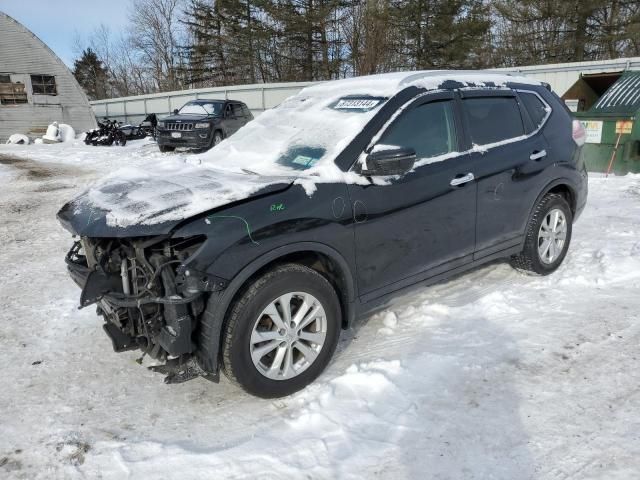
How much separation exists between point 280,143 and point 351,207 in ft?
3.13

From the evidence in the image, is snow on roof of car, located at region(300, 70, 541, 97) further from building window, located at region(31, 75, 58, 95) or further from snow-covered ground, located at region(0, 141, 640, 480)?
building window, located at region(31, 75, 58, 95)

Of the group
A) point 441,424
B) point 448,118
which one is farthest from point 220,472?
point 448,118

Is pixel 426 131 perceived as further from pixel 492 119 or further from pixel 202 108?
pixel 202 108

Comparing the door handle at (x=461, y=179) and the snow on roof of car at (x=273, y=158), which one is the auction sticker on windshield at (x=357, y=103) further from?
the door handle at (x=461, y=179)

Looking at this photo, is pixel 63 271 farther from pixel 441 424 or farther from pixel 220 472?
pixel 441 424

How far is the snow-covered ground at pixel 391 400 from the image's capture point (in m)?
2.52

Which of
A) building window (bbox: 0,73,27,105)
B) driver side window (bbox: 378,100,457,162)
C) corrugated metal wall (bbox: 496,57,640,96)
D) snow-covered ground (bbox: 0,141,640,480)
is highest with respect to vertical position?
building window (bbox: 0,73,27,105)

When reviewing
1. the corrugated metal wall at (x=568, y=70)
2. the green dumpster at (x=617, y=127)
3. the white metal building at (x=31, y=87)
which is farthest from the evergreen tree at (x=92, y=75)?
the green dumpster at (x=617, y=127)

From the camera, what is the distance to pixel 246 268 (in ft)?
8.97

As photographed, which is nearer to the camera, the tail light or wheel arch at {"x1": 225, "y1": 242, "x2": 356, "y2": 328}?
wheel arch at {"x1": 225, "y1": 242, "x2": 356, "y2": 328}

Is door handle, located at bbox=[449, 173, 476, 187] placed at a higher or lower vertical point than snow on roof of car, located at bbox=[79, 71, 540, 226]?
lower

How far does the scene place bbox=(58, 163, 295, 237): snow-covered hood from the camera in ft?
8.80

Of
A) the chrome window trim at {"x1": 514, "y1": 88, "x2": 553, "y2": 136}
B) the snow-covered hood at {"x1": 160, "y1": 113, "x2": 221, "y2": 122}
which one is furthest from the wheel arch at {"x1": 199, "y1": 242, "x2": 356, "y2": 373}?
the snow-covered hood at {"x1": 160, "y1": 113, "x2": 221, "y2": 122}

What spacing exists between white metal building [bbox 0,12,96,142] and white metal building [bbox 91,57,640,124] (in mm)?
3246
